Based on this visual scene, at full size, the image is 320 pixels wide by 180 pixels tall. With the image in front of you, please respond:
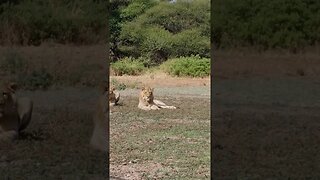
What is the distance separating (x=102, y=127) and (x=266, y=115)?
205cm

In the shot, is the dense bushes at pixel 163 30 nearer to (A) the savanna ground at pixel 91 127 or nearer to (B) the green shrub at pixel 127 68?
(B) the green shrub at pixel 127 68

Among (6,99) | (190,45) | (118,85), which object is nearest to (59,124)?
(6,99)

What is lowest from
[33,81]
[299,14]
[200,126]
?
[200,126]

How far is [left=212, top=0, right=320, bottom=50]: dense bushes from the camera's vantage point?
6.23 m

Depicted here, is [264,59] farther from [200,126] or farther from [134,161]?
[134,161]

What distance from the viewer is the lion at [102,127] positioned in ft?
11.3

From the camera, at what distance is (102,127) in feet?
11.5

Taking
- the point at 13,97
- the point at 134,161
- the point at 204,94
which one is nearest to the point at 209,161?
the point at 134,161

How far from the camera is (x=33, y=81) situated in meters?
5.48

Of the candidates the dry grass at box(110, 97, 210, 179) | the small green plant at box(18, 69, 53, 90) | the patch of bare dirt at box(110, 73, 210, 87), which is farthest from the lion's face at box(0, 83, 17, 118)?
the patch of bare dirt at box(110, 73, 210, 87)

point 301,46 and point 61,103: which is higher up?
point 301,46

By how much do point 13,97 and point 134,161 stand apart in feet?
2.94

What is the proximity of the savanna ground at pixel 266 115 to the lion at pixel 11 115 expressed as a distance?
135 centimetres

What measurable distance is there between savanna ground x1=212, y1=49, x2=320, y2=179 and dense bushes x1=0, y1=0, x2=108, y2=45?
5.31 ft
